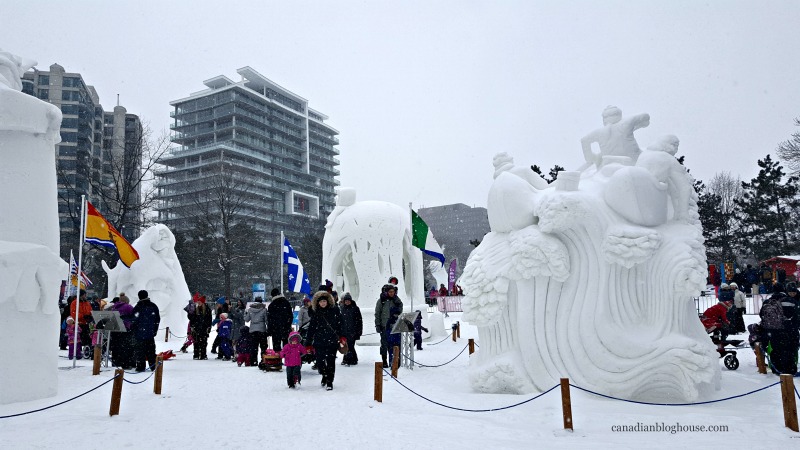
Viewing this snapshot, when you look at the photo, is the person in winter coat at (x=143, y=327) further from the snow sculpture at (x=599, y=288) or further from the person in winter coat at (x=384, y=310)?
the snow sculpture at (x=599, y=288)

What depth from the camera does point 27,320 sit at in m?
7.66

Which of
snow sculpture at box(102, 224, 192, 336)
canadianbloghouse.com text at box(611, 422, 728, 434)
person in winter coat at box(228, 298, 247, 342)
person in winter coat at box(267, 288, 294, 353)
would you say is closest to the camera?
canadianbloghouse.com text at box(611, 422, 728, 434)

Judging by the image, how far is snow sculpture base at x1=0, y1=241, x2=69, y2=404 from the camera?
7.40 meters

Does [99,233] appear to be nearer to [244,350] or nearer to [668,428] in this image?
[244,350]

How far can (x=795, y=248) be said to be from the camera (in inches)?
1161

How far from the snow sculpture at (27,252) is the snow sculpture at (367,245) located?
25.5ft

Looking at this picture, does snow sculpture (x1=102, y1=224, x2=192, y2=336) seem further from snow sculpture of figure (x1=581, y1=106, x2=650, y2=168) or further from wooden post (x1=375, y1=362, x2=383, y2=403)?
snow sculpture of figure (x1=581, y1=106, x2=650, y2=168)

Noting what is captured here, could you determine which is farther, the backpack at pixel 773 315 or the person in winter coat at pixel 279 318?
the person in winter coat at pixel 279 318

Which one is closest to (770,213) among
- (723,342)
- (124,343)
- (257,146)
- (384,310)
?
(723,342)

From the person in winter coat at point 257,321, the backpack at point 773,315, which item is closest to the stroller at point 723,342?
the backpack at point 773,315

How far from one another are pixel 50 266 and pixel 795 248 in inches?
1307

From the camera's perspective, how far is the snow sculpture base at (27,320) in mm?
7398

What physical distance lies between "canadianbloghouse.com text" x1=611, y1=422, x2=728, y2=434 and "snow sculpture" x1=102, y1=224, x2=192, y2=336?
50.7 ft

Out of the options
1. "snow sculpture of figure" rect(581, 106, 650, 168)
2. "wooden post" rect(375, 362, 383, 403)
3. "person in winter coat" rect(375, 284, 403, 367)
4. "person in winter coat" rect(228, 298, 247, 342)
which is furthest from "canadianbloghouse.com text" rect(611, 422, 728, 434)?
"person in winter coat" rect(228, 298, 247, 342)
